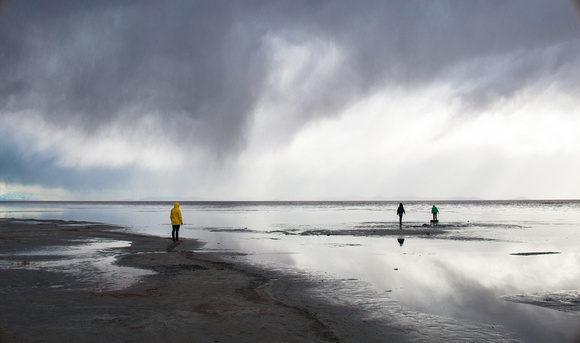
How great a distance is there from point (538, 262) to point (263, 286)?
1329 cm

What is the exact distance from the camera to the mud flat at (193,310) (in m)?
7.85

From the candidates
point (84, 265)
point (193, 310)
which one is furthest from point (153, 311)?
point (84, 265)

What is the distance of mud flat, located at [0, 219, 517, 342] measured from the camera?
7.85 metres

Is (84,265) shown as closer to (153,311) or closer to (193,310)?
(153,311)

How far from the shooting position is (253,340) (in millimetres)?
7527

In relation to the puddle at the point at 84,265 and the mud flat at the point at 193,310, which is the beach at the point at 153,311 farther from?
the puddle at the point at 84,265

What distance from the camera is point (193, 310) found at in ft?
31.5

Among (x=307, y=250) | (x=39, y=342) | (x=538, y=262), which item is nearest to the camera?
(x=39, y=342)

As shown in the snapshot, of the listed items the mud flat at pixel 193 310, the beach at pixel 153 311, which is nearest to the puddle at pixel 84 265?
the mud flat at pixel 193 310

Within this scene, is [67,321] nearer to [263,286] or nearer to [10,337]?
[10,337]

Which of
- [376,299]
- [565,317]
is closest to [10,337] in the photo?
[376,299]

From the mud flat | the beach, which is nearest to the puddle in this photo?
the mud flat

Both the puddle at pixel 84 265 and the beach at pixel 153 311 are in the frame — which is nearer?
the beach at pixel 153 311

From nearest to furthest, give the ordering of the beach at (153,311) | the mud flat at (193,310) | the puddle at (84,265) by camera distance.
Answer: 1. the beach at (153,311)
2. the mud flat at (193,310)
3. the puddle at (84,265)
